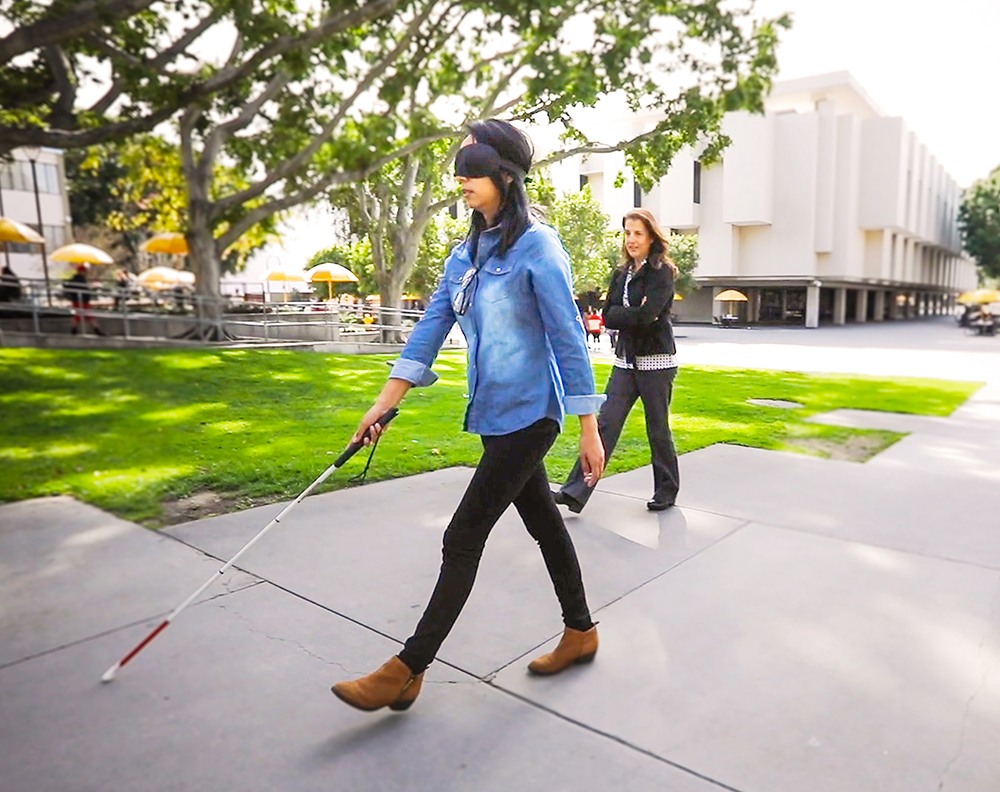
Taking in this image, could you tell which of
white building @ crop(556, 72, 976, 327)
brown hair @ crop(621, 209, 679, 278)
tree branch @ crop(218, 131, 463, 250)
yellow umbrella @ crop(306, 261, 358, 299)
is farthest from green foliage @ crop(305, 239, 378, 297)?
white building @ crop(556, 72, 976, 327)

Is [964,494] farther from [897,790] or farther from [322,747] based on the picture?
[322,747]

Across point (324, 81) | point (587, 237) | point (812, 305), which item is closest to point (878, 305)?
point (812, 305)

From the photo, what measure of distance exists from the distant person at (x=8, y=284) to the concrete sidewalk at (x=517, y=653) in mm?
1251

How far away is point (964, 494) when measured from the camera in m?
5.05

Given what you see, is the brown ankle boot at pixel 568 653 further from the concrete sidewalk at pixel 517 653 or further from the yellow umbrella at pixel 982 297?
the yellow umbrella at pixel 982 297

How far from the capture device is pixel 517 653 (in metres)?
2.74

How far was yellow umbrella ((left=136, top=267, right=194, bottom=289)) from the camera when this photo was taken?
4441 millimetres

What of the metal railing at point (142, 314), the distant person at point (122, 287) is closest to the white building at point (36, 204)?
the metal railing at point (142, 314)

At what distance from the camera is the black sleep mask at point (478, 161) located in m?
2.31

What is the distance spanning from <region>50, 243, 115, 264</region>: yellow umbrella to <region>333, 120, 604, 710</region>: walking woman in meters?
2.49

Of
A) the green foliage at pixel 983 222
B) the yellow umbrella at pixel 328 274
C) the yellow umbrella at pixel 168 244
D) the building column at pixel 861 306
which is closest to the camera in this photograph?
the yellow umbrella at pixel 168 244

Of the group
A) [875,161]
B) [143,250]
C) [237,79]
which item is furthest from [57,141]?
[875,161]

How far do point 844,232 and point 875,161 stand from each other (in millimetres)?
5134

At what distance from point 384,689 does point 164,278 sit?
10.7ft
